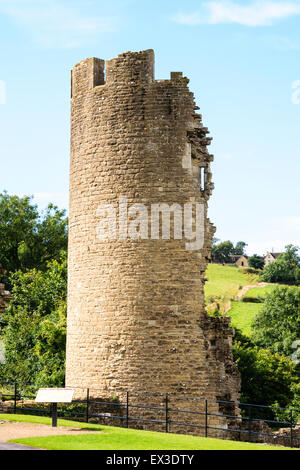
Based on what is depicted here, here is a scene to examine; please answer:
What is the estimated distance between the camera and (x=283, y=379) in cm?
4228

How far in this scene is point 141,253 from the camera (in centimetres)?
2081

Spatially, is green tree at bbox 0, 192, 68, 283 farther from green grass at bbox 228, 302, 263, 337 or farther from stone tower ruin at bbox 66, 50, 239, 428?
stone tower ruin at bbox 66, 50, 239, 428

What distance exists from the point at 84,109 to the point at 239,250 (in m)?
140

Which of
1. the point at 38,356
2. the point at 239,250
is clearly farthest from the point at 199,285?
the point at 239,250

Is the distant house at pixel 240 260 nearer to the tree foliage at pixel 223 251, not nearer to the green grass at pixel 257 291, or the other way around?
the tree foliage at pixel 223 251

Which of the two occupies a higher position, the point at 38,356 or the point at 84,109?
the point at 84,109

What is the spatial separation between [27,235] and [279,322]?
20583 mm

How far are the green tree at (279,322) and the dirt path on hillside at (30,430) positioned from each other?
113 feet

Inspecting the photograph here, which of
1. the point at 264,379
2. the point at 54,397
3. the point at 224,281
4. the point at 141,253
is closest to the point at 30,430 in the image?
the point at 54,397

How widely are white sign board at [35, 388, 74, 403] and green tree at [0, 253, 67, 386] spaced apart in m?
11.1

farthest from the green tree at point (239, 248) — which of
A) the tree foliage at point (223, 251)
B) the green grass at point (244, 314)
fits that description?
the green grass at point (244, 314)

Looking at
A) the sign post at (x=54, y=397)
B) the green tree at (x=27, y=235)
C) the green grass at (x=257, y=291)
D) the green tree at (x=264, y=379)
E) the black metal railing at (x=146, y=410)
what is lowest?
the green tree at (x=264, y=379)

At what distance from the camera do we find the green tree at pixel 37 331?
3091cm
